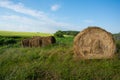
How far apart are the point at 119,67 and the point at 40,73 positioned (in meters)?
3.30

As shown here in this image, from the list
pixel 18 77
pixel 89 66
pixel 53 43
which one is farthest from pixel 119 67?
pixel 53 43

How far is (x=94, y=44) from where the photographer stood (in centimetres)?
1227

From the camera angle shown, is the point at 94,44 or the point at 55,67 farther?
the point at 94,44

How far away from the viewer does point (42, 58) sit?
1288 centimetres

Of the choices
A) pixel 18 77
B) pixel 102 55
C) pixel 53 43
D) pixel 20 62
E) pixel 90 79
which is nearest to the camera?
pixel 90 79

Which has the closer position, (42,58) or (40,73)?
(40,73)

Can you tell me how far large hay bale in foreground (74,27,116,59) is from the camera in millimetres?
12070

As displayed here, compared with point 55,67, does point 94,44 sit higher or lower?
higher

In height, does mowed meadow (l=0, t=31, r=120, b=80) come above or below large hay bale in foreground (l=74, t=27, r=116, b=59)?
below

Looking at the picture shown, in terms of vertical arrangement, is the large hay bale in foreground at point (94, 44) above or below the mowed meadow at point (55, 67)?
above

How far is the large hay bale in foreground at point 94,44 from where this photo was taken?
475 inches

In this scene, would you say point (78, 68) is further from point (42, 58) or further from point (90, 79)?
point (42, 58)

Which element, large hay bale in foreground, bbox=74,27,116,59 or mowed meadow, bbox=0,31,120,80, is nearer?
mowed meadow, bbox=0,31,120,80

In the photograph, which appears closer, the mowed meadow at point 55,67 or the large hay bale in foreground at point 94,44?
the mowed meadow at point 55,67
